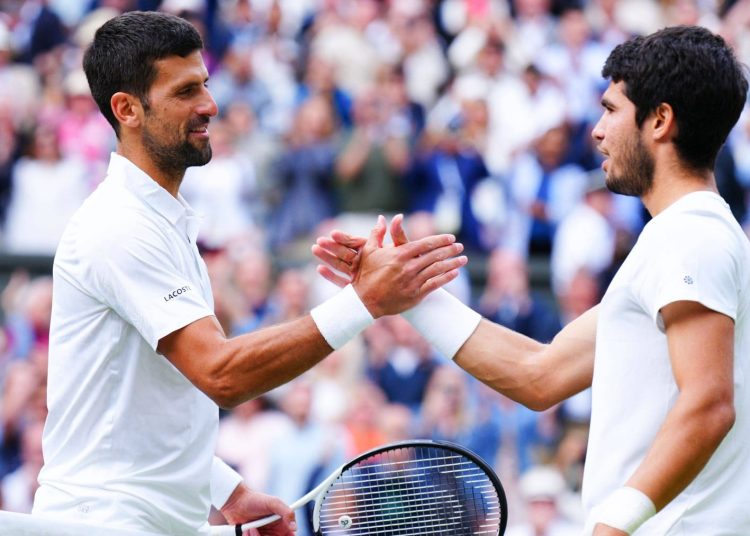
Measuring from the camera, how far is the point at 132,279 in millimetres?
3863

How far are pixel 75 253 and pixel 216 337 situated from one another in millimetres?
468

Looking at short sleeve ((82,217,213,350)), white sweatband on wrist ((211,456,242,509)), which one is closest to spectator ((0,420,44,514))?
white sweatband on wrist ((211,456,242,509))

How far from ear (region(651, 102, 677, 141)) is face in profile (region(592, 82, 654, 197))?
0.17ft

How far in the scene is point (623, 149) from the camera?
150 inches

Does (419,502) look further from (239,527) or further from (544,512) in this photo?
(544,512)

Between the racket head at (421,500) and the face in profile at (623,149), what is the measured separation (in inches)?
37.4

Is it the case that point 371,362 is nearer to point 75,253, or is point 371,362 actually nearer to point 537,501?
point 537,501

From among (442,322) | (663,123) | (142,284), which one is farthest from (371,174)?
(663,123)

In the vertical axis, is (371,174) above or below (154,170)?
below

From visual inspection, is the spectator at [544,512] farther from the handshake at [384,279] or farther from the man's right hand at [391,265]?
the man's right hand at [391,265]

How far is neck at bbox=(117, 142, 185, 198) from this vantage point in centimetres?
415

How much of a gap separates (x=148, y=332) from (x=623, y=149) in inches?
52.9

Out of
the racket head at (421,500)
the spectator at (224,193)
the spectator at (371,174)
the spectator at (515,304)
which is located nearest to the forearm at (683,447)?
the racket head at (421,500)

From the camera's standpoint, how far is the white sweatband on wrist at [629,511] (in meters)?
3.33
